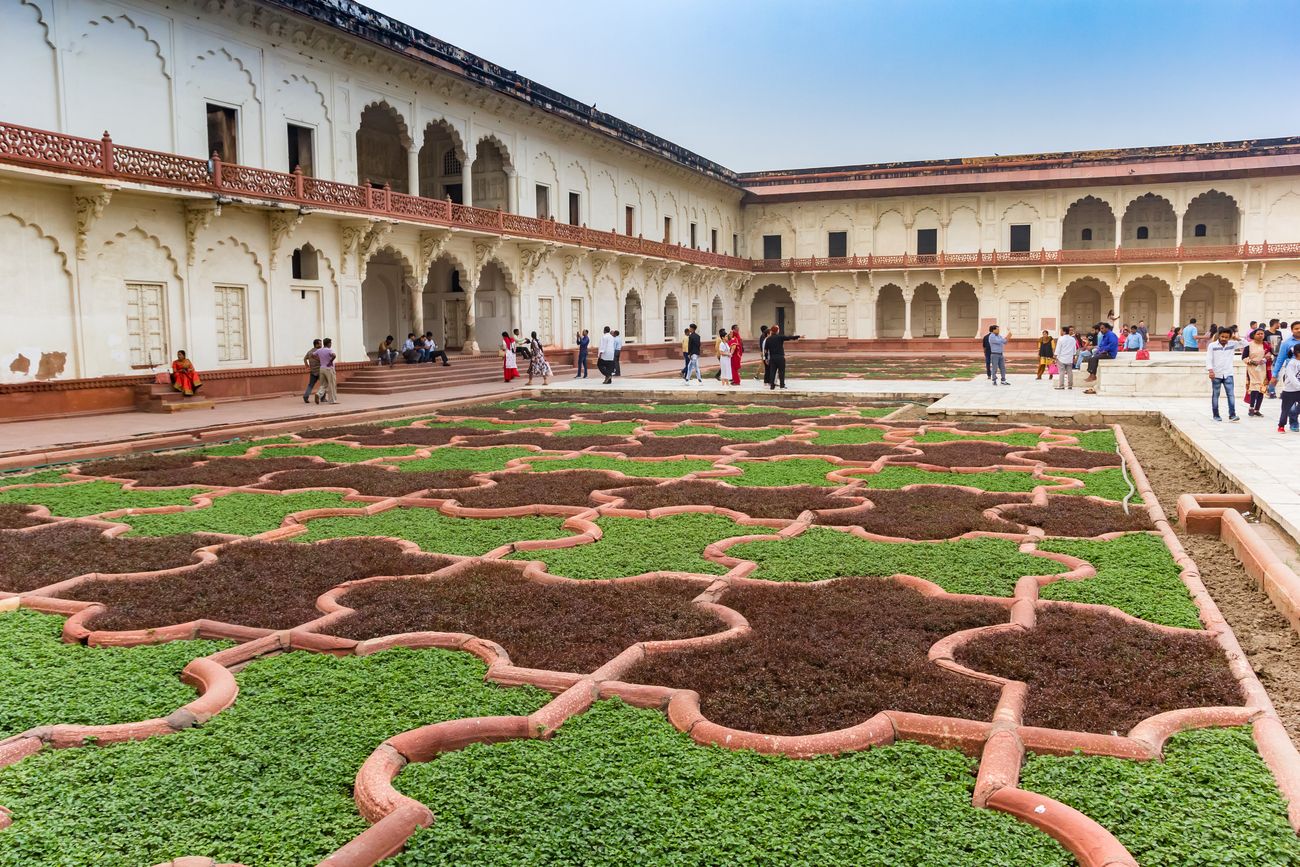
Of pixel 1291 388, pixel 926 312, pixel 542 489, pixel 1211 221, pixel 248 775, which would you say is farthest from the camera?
pixel 926 312

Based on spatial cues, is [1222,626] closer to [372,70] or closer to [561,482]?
[561,482]

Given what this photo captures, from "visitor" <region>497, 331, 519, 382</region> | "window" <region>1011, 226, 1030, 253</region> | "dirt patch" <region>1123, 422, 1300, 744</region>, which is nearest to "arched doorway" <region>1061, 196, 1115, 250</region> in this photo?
"window" <region>1011, 226, 1030, 253</region>

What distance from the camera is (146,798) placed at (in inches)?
94.1

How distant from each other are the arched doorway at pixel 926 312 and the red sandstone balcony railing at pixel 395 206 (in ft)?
9.29

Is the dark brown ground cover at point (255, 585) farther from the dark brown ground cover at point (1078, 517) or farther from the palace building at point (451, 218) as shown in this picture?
the palace building at point (451, 218)

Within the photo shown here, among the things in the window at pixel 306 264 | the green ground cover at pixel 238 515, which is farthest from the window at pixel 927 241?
the green ground cover at pixel 238 515

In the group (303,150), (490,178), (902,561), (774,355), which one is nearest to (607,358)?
(774,355)

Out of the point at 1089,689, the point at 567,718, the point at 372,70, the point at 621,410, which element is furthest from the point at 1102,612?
the point at 372,70

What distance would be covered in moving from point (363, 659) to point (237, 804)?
3.45 feet

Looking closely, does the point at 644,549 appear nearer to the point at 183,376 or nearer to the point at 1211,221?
the point at 183,376

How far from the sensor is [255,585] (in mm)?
4418

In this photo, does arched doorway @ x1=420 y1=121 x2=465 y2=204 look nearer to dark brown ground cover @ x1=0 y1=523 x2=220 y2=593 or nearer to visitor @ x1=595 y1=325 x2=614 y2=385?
visitor @ x1=595 y1=325 x2=614 y2=385

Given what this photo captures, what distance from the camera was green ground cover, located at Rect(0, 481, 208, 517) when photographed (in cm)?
670

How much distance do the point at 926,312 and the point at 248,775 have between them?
135 ft
